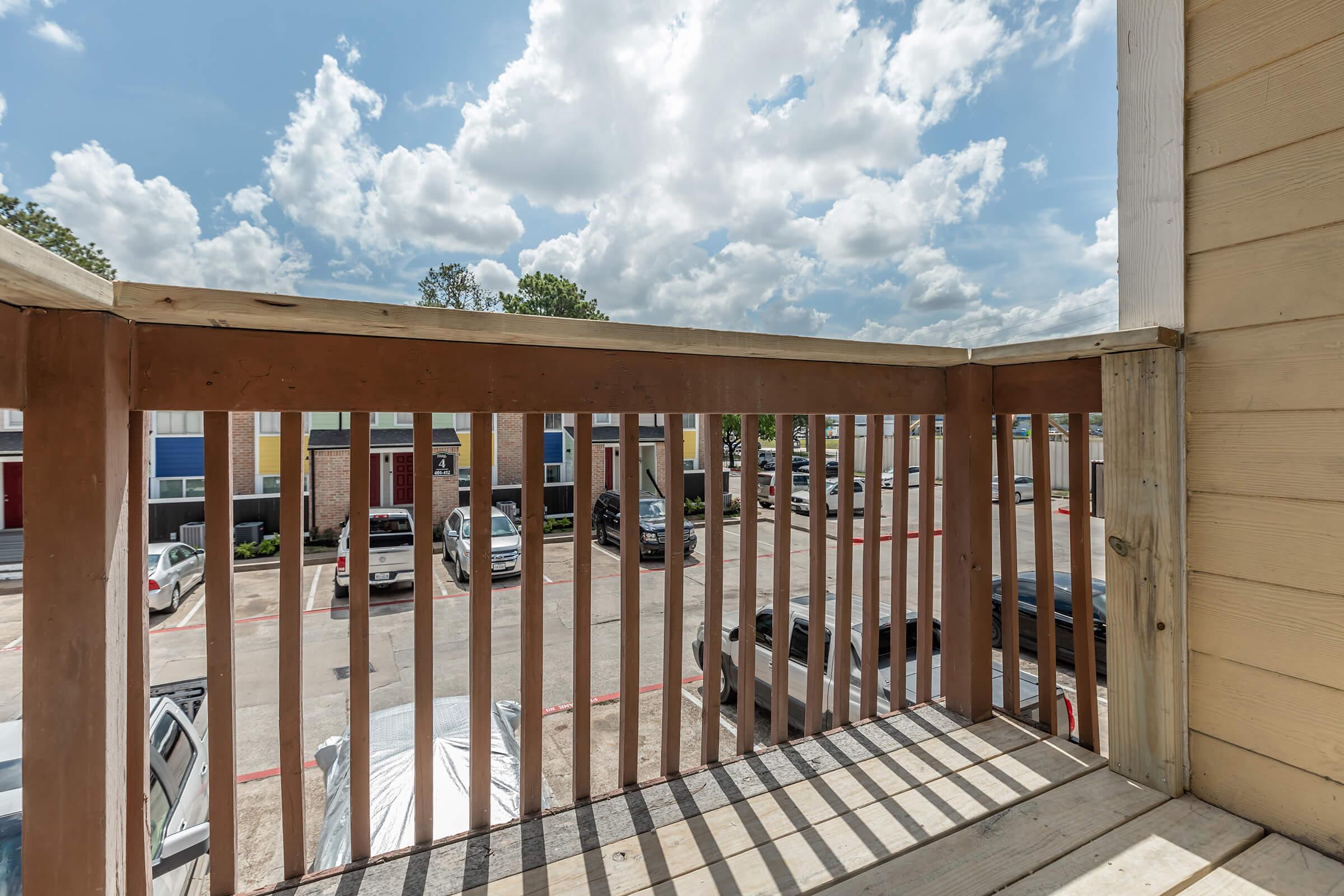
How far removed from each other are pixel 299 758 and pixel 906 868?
1.19 metres

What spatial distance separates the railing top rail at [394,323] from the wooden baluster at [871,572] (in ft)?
1.02

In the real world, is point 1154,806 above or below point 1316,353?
below

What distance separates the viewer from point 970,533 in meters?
1.76

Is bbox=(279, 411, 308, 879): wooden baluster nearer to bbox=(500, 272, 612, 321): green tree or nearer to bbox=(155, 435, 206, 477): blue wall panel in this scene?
bbox=(155, 435, 206, 477): blue wall panel

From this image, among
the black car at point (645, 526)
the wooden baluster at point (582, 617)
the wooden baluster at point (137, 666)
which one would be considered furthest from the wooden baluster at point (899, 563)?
the black car at point (645, 526)

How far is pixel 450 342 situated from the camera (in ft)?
3.81

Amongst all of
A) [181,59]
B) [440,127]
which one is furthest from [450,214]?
[181,59]

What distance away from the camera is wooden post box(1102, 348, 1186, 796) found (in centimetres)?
136

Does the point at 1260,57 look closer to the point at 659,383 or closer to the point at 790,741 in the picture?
the point at 659,383

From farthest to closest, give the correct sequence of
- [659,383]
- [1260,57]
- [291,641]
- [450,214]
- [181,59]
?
[450,214] < [181,59] < [659,383] < [1260,57] < [291,641]

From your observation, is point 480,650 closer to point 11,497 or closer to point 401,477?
point 401,477

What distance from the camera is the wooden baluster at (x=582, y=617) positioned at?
1.35 metres

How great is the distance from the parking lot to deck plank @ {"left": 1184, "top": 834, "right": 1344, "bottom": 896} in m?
0.97

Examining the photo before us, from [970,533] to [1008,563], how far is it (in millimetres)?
198
